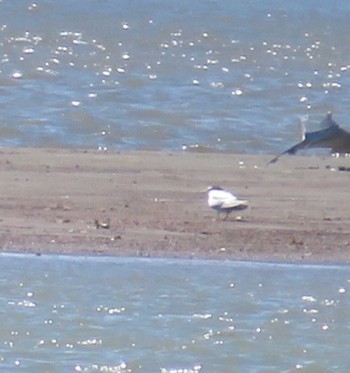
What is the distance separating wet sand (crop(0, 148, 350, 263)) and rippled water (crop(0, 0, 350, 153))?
70.9 inches

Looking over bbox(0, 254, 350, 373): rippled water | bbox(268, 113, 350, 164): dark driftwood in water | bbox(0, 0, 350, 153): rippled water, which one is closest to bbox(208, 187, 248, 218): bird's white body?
bbox(0, 254, 350, 373): rippled water

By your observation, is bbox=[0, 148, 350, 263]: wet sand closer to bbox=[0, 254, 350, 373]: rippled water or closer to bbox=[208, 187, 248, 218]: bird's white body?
bbox=[208, 187, 248, 218]: bird's white body

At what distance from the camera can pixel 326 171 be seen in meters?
15.1

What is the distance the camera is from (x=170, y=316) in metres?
9.05

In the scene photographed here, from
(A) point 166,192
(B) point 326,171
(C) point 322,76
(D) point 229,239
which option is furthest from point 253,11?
(D) point 229,239

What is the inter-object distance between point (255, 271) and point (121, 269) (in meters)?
0.79

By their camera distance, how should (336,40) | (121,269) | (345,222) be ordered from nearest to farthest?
(121,269)
(345,222)
(336,40)

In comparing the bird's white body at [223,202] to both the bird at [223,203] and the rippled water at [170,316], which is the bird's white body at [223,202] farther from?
the rippled water at [170,316]

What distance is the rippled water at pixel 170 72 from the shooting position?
17984 millimetres

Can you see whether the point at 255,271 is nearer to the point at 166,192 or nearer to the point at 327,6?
the point at 166,192

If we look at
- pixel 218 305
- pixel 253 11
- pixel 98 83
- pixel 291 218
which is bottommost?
pixel 218 305

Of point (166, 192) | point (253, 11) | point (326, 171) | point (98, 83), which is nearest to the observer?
point (166, 192)

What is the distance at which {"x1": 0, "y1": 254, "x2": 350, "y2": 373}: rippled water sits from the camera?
8180 mm

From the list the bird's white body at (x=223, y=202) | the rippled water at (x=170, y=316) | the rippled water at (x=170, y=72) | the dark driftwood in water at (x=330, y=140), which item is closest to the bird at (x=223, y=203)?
the bird's white body at (x=223, y=202)
